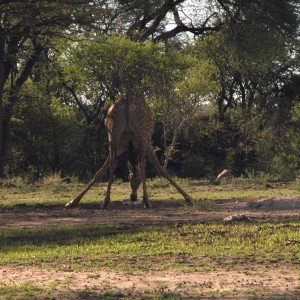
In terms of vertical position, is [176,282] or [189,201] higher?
[189,201]

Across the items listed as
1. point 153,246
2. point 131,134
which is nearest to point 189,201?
point 131,134

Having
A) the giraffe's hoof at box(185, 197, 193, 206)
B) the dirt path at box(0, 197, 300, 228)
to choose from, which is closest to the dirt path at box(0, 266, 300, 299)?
the dirt path at box(0, 197, 300, 228)

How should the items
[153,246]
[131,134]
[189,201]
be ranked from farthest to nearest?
[189,201]
[131,134]
[153,246]

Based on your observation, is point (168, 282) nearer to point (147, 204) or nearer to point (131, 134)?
point (147, 204)

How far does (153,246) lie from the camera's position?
965 centimetres

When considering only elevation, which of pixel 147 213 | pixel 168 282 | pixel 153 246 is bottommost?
pixel 168 282

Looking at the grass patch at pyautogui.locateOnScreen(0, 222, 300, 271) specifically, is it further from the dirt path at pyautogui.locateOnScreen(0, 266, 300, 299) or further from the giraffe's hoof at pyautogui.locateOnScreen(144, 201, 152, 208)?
the giraffe's hoof at pyautogui.locateOnScreen(144, 201, 152, 208)

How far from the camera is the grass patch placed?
8375 millimetres

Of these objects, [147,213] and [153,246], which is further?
[147,213]

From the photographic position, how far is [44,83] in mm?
30312

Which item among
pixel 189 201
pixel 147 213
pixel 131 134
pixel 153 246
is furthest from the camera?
pixel 189 201

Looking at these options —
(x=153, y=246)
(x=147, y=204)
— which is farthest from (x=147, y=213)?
(x=153, y=246)

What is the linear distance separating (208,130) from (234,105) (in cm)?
630

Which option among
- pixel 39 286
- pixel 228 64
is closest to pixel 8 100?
pixel 228 64
